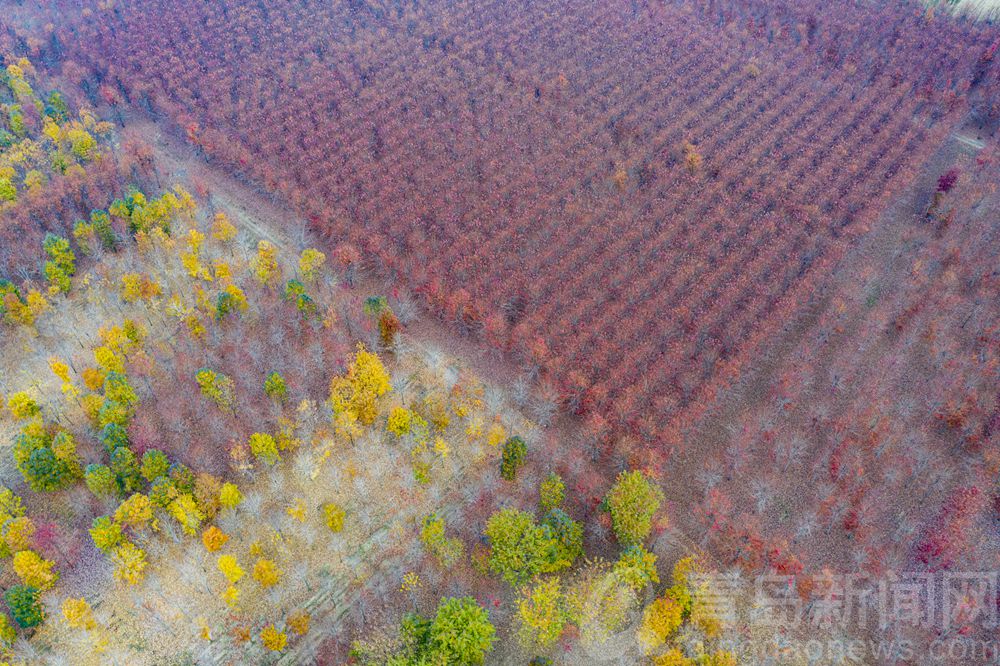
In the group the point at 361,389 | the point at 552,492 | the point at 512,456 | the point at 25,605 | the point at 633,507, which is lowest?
the point at 25,605

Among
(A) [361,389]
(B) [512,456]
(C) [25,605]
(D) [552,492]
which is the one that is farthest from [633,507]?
(C) [25,605]

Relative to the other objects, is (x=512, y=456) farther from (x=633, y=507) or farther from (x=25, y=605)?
(x=25, y=605)

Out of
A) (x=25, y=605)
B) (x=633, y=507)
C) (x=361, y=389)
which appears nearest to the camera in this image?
(x=25, y=605)

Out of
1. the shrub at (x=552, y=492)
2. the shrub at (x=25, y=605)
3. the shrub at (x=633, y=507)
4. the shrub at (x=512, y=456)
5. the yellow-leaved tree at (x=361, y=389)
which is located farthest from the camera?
the yellow-leaved tree at (x=361, y=389)

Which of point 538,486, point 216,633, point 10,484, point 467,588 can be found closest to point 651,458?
point 538,486

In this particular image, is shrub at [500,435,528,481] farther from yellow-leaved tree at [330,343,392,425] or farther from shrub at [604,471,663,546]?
yellow-leaved tree at [330,343,392,425]

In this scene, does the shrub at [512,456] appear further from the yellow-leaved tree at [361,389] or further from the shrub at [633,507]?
the yellow-leaved tree at [361,389]

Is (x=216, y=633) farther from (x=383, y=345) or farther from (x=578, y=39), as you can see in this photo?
(x=578, y=39)

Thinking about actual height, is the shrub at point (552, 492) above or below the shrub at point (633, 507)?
below

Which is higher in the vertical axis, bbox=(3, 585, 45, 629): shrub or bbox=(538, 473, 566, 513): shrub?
bbox=(538, 473, 566, 513): shrub

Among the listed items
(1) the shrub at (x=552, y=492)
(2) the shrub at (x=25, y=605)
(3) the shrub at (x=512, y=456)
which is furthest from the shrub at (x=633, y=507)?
(2) the shrub at (x=25, y=605)

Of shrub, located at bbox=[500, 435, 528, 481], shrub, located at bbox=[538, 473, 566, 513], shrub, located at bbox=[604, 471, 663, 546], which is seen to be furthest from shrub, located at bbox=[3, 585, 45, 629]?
shrub, located at bbox=[604, 471, 663, 546]
